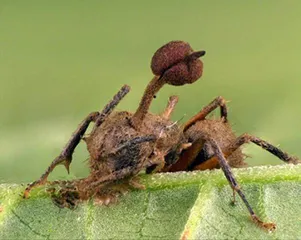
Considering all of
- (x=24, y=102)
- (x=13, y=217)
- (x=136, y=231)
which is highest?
(x=24, y=102)

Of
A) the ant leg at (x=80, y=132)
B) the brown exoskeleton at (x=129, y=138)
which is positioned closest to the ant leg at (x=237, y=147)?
the brown exoskeleton at (x=129, y=138)

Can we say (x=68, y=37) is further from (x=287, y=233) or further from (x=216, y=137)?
(x=287, y=233)

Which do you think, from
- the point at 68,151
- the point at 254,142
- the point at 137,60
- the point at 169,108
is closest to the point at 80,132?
the point at 68,151

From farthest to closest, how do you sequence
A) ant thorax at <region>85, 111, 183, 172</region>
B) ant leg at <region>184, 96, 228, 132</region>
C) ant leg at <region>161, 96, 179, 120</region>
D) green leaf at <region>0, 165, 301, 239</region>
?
ant leg at <region>184, 96, 228, 132</region> → ant leg at <region>161, 96, 179, 120</region> → ant thorax at <region>85, 111, 183, 172</region> → green leaf at <region>0, 165, 301, 239</region>

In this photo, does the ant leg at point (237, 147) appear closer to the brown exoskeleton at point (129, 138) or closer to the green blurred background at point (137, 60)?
the brown exoskeleton at point (129, 138)

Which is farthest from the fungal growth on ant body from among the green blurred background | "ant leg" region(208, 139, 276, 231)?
the green blurred background

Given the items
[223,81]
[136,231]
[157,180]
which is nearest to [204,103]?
[223,81]

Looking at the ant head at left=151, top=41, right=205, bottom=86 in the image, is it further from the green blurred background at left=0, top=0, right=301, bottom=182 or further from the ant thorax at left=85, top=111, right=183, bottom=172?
the green blurred background at left=0, top=0, right=301, bottom=182
